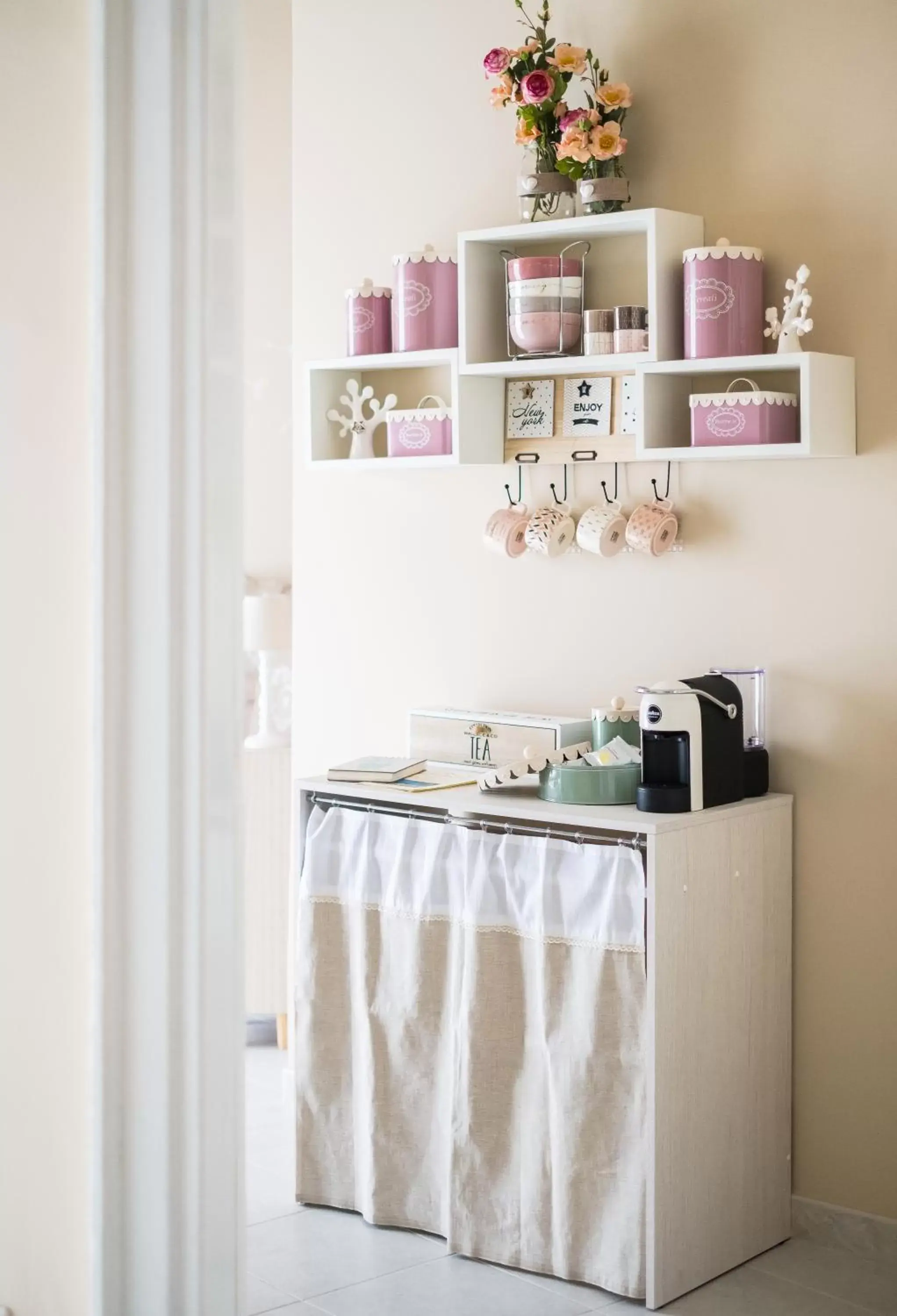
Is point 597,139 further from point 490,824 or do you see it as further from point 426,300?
point 490,824

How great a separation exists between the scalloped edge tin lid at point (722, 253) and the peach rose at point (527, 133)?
42 centimetres

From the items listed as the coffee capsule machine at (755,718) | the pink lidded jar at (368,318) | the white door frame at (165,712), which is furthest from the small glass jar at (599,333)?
the white door frame at (165,712)

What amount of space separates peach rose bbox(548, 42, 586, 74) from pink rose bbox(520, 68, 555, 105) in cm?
3

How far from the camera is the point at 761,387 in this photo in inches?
→ 111

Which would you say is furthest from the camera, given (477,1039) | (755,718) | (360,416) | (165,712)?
(360,416)

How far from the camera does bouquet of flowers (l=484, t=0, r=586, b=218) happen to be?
2.85 meters

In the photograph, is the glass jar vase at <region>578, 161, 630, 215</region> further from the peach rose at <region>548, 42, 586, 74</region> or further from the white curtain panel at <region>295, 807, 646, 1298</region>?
the white curtain panel at <region>295, 807, 646, 1298</region>

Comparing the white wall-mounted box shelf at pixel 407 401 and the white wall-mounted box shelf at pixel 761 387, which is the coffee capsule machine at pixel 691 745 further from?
the white wall-mounted box shelf at pixel 407 401

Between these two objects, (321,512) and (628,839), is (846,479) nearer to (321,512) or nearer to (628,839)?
(628,839)

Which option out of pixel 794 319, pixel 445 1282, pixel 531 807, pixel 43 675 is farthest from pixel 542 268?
pixel 445 1282

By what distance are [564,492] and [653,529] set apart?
0.28 metres

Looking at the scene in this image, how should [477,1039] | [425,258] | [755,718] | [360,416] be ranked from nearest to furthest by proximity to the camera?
[477,1039]
[755,718]
[425,258]
[360,416]

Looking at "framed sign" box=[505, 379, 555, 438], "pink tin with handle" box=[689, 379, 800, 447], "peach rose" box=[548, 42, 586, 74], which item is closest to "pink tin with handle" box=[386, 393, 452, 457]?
"framed sign" box=[505, 379, 555, 438]

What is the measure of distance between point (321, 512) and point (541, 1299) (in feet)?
5.86
